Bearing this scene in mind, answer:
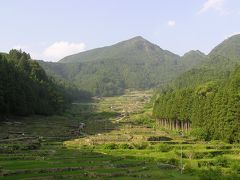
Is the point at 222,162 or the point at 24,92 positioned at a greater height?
the point at 24,92

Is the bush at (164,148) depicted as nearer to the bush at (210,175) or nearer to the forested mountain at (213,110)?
the bush at (210,175)

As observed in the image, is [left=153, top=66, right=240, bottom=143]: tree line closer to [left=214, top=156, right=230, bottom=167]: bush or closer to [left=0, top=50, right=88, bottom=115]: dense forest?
[left=214, top=156, right=230, bottom=167]: bush

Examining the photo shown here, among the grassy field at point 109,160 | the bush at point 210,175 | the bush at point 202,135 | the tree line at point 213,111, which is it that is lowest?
the bush at point 210,175

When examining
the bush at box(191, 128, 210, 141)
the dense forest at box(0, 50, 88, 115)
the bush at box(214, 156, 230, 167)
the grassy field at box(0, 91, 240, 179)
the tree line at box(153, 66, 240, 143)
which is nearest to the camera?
the grassy field at box(0, 91, 240, 179)

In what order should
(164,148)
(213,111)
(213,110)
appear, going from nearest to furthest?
(164,148) → (213,111) → (213,110)

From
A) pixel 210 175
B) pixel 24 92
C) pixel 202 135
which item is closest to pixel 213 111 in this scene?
pixel 202 135

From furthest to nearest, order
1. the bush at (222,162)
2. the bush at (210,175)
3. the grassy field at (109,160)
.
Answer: the bush at (222,162)
the grassy field at (109,160)
the bush at (210,175)

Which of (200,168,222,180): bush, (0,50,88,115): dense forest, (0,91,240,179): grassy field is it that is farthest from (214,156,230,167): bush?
(0,50,88,115): dense forest

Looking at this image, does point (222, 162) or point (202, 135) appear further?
point (202, 135)

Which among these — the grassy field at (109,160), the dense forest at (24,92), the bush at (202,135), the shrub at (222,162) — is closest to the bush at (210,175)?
the grassy field at (109,160)

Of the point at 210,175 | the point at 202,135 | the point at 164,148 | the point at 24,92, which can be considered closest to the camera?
the point at 210,175

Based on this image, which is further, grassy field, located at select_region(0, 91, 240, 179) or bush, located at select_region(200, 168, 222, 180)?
grassy field, located at select_region(0, 91, 240, 179)

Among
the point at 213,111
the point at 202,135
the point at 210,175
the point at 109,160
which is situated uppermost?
the point at 213,111

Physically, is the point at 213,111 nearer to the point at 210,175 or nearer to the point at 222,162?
the point at 222,162
